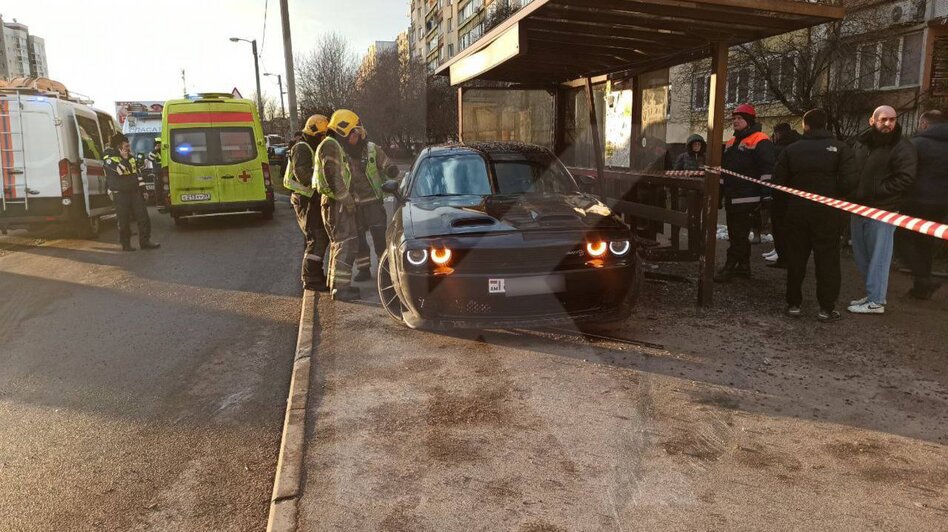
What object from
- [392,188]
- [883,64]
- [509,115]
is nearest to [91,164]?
[509,115]

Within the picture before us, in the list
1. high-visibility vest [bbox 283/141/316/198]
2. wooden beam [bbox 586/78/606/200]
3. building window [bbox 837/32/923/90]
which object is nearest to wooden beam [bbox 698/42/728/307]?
wooden beam [bbox 586/78/606/200]

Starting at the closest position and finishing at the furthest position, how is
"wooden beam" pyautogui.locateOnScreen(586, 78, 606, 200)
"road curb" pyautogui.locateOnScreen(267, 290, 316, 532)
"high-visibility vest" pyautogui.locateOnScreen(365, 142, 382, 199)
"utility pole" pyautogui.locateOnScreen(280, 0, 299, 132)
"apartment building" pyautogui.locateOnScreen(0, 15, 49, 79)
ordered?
"road curb" pyautogui.locateOnScreen(267, 290, 316, 532), "high-visibility vest" pyautogui.locateOnScreen(365, 142, 382, 199), "wooden beam" pyautogui.locateOnScreen(586, 78, 606, 200), "utility pole" pyautogui.locateOnScreen(280, 0, 299, 132), "apartment building" pyautogui.locateOnScreen(0, 15, 49, 79)

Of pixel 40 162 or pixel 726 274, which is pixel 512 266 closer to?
pixel 726 274

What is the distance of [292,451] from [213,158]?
10544mm

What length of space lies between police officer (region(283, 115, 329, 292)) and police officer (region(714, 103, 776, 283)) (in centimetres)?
442

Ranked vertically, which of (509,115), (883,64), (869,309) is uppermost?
(883,64)

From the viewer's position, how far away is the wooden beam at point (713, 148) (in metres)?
5.49

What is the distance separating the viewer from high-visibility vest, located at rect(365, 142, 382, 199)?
716 centimetres

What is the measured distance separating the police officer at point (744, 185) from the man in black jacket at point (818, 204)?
4.65 ft

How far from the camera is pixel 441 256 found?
4.51m

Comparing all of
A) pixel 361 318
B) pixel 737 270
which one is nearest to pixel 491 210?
pixel 361 318

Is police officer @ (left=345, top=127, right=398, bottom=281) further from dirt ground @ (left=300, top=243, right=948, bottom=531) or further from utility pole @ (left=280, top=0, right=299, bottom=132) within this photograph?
utility pole @ (left=280, top=0, right=299, bottom=132)

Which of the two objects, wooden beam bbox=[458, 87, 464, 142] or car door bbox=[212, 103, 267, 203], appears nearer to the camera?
wooden beam bbox=[458, 87, 464, 142]

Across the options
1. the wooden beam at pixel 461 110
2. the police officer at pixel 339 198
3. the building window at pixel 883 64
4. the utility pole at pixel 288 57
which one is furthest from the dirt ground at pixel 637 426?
the building window at pixel 883 64
